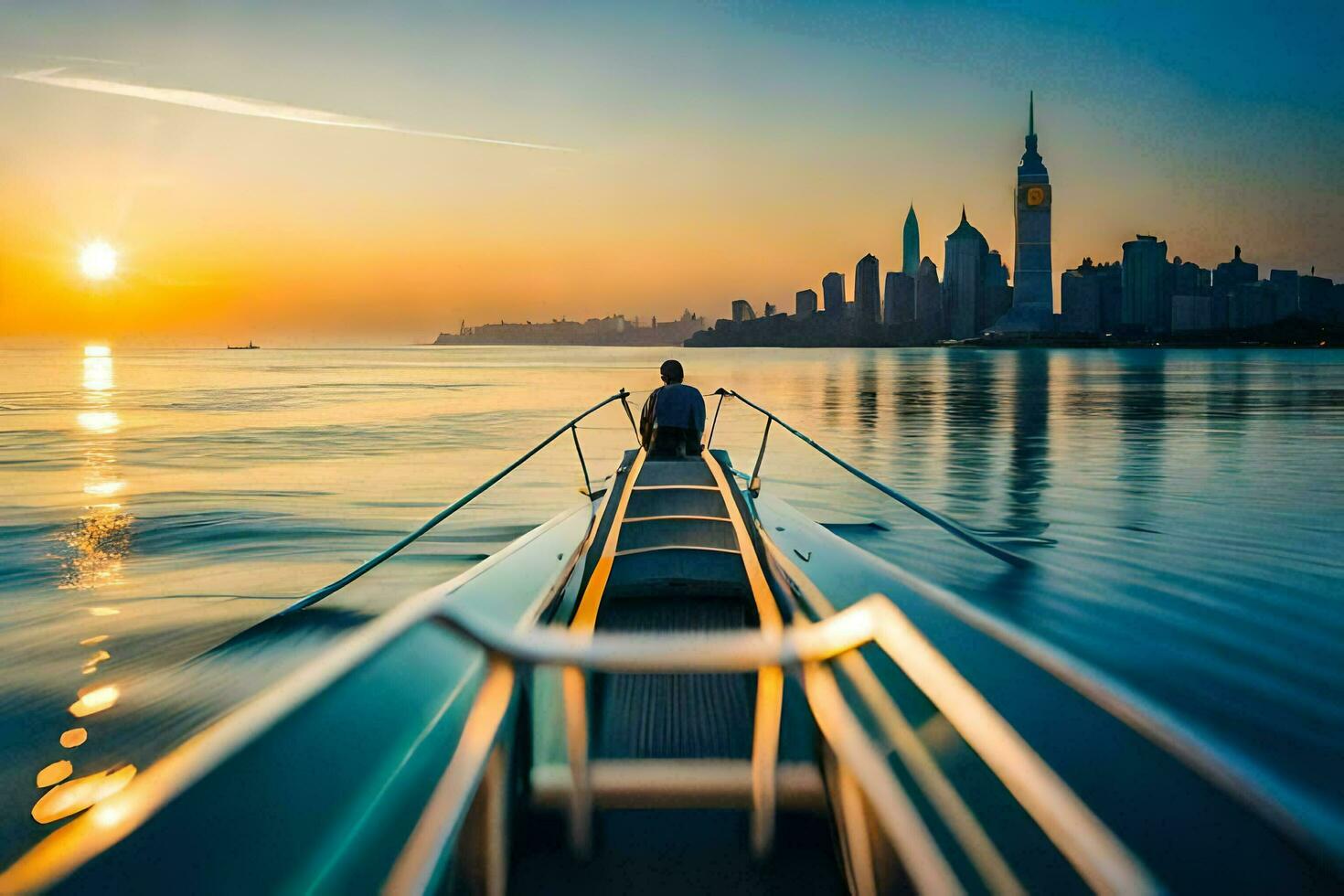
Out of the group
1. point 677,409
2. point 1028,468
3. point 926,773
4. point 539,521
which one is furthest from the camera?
point 1028,468

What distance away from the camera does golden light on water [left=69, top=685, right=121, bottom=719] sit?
5.27 m

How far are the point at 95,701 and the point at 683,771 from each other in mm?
4624

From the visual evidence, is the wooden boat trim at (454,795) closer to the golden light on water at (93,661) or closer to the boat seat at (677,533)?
the boat seat at (677,533)

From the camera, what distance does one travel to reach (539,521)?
12.3 meters

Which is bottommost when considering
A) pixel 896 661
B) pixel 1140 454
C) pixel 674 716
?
pixel 1140 454

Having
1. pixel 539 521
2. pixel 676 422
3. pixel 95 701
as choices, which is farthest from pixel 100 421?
pixel 95 701

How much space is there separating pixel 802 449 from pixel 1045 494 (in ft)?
24.7

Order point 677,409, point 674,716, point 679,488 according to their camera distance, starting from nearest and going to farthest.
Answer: point 674,716 → point 679,488 → point 677,409

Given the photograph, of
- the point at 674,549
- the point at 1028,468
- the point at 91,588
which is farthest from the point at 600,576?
the point at 1028,468

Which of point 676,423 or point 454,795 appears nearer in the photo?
point 454,795

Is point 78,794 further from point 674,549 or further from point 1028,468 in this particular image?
point 1028,468

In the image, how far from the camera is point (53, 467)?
58.2ft

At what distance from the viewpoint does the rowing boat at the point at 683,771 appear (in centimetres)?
175

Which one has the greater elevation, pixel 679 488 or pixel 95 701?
pixel 679 488
